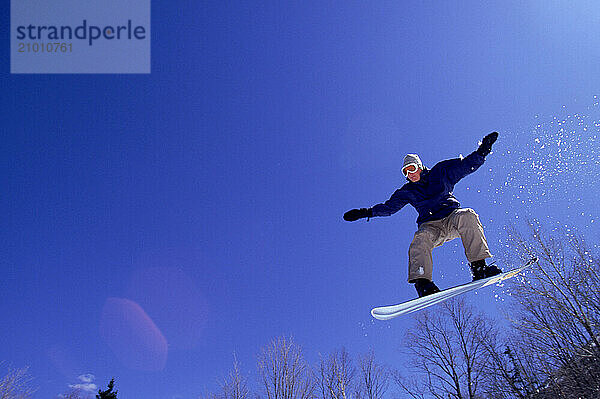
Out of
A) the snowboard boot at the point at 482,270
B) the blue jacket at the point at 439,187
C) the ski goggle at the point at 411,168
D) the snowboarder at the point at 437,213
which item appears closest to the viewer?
the snowboard boot at the point at 482,270

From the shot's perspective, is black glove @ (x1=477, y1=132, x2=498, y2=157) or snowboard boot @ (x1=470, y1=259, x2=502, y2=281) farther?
black glove @ (x1=477, y1=132, x2=498, y2=157)

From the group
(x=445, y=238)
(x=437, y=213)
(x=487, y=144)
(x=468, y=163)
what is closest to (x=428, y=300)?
(x=445, y=238)

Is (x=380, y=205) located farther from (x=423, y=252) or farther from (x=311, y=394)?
(x=311, y=394)

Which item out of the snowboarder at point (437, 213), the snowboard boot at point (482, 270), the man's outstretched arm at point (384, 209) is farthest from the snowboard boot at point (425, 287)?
the man's outstretched arm at point (384, 209)

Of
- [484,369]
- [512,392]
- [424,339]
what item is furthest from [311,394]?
[512,392]

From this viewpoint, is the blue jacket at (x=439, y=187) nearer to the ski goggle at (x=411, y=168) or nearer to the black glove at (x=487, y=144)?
the black glove at (x=487, y=144)

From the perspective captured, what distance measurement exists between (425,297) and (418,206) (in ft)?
3.98

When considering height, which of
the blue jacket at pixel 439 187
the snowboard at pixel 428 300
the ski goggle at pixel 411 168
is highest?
the ski goggle at pixel 411 168

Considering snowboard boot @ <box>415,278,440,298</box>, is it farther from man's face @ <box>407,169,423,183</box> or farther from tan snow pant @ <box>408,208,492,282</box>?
man's face @ <box>407,169,423,183</box>

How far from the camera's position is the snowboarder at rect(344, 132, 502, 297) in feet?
10.7

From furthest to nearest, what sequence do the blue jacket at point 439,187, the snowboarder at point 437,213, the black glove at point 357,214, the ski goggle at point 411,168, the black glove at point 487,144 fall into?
the black glove at point 357,214, the ski goggle at point 411,168, the blue jacket at point 439,187, the black glove at point 487,144, the snowboarder at point 437,213

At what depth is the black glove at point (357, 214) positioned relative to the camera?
169 inches

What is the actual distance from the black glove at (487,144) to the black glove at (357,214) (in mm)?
1510

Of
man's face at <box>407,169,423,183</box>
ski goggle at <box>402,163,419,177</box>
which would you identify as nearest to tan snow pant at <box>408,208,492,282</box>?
man's face at <box>407,169,423,183</box>
